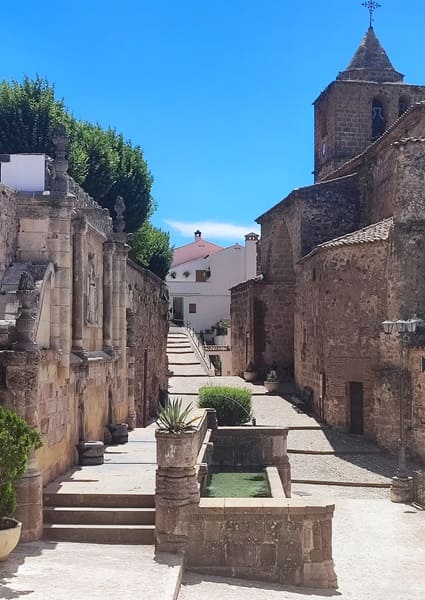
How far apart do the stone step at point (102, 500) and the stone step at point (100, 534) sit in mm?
547

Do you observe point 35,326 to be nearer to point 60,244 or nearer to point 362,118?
point 60,244

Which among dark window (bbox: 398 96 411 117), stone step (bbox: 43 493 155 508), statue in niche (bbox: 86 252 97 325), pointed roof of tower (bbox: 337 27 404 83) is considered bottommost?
stone step (bbox: 43 493 155 508)

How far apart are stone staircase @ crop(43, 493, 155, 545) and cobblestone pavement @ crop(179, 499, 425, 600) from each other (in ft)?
3.57

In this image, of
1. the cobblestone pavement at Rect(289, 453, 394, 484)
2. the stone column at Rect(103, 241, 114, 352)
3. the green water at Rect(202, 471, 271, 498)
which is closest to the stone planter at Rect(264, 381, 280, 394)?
the cobblestone pavement at Rect(289, 453, 394, 484)

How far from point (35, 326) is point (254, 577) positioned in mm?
4636

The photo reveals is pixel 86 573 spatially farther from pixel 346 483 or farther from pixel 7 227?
pixel 346 483

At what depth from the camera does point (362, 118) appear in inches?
1543

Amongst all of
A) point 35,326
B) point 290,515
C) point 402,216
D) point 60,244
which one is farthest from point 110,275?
point 402,216

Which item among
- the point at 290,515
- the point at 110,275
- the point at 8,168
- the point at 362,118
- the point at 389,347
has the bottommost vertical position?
the point at 290,515

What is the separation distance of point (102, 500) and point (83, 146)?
20018 millimetres

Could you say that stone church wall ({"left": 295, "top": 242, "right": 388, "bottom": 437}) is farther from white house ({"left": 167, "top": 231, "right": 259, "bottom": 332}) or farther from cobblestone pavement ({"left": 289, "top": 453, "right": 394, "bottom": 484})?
white house ({"left": 167, "top": 231, "right": 259, "bottom": 332})

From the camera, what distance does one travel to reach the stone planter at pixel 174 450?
9.58 metres

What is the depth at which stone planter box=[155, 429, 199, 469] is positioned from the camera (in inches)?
377

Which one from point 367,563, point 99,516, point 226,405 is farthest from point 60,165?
point 226,405
